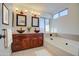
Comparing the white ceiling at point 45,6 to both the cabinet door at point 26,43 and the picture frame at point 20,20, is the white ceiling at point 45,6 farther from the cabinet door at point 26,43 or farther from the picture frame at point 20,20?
the cabinet door at point 26,43

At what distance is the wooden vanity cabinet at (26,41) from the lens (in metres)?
2.13

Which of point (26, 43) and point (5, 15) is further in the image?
point (26, 43)

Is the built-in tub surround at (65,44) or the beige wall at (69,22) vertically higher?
the beige wall at (69,22)

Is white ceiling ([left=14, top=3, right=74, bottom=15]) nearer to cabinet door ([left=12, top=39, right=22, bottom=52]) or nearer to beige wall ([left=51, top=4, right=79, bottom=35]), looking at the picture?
beige wall ([left=51, top=4, right=79, bottom=35])

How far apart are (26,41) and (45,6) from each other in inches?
34.6

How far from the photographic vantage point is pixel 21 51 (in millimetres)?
2074

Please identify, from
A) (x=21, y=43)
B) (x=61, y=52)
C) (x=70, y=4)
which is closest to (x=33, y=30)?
(x=21, y=43)

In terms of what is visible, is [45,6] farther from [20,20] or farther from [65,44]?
[65,44]

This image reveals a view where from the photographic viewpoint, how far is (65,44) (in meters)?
1.99

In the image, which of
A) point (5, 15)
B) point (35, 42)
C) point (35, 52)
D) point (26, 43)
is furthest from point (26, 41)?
point (5, 15)

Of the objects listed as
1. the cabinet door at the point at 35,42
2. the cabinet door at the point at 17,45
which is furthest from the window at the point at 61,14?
the cabinet door at the point at 17,45

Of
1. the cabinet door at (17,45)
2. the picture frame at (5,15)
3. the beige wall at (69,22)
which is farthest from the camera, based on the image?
the cabinet door at (17,45)

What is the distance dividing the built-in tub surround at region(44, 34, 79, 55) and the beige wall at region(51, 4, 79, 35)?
0.60 feet

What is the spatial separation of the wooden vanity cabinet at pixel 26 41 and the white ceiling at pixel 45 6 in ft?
1.79
